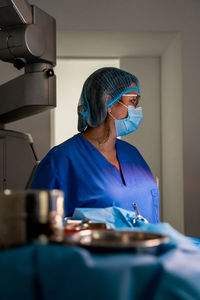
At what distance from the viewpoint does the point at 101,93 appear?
200 centimetres

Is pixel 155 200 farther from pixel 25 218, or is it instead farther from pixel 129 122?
pixel 25 218

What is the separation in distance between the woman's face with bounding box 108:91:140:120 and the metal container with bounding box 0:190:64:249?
154 centimetres

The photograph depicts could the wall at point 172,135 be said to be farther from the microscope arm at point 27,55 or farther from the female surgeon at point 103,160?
the microscope arm at point 27,55

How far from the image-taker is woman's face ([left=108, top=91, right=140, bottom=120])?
2127 mm

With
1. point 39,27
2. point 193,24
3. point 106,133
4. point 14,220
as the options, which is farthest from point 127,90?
point 193,24

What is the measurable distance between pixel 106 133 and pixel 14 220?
143 cm

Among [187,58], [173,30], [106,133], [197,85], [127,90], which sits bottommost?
[106,133]

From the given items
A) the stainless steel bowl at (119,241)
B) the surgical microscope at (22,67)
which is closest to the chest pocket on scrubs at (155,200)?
the surgical microscope at (22,67)

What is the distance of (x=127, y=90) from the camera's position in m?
2.10

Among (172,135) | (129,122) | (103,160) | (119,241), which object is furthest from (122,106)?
(172,135)

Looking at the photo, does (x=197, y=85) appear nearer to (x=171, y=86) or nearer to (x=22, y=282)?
(x=171, y=86)

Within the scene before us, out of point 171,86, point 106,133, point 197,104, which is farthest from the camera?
point 171,86

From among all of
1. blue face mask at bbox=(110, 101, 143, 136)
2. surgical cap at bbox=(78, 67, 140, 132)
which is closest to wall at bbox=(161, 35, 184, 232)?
blue face mask at bbox=(110, 101, 143, 136)

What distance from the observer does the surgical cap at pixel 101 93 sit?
2004 mm
